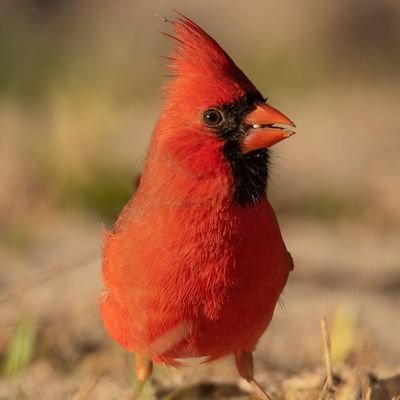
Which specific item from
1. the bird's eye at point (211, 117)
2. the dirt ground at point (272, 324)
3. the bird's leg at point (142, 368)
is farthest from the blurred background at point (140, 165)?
the bird's eye at point (211, 117)

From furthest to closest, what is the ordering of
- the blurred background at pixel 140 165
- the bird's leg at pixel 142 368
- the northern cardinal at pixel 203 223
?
the blurred background at pixel 140 165, the bird's leg at pixel 142 368, the northern cardinal at pixel 203 223

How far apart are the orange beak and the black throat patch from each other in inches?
0.7

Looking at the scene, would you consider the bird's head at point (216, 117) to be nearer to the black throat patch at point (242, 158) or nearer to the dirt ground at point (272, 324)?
the black throat patch at point (242, 158)

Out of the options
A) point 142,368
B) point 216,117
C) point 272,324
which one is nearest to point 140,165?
point 272,324

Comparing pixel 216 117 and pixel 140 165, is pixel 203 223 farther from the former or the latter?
pixel 140 165

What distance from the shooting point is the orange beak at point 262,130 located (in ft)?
11.1

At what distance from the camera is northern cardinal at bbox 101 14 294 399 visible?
10.9 ft

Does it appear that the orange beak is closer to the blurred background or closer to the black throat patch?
the black throat patch

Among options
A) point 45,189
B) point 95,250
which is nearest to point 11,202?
point 45,189

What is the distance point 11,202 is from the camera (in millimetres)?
6234

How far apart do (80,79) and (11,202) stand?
1965 mm

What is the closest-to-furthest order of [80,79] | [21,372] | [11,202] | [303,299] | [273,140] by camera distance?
[273,140] < [21,372] < [303,299] < [11,202] < [80,79]

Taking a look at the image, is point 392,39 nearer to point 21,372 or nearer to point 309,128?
point 309,128

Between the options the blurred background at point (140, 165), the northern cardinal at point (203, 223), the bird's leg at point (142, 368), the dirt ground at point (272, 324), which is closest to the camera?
the northern cardinal at point (203, 223)
